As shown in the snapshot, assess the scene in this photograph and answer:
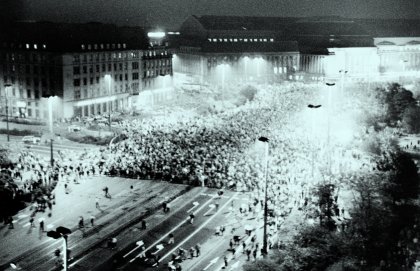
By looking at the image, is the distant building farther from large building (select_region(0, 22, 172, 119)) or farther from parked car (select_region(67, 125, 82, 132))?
parked car (select_region(67, 125, 82, 132))

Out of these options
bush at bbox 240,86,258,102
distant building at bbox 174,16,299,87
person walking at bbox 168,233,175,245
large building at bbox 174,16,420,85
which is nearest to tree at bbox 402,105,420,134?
bush at bbox 240,86,258,102

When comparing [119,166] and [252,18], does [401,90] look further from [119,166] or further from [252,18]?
[252,18]

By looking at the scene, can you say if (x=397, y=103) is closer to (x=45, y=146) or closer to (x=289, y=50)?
(x=45, y=146)

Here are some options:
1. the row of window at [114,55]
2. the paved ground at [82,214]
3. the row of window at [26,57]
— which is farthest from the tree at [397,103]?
the row of window at [26,57]

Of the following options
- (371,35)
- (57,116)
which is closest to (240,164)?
(57,116)

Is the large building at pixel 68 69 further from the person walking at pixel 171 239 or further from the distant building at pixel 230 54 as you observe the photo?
the person walking at pixel 171 239

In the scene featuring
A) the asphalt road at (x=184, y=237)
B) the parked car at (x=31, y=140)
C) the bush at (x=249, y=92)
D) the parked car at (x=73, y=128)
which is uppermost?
the bush at (x=249, y=92)
